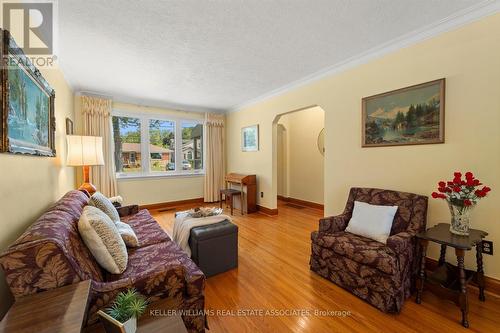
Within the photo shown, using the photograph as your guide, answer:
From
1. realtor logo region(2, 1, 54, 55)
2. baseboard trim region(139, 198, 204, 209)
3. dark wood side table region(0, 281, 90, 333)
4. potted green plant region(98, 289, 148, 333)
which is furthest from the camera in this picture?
baseboard trim region(139, 198, 204, 209)

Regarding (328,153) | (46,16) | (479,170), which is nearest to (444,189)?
(479,170)

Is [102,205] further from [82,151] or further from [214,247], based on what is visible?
[82,151]

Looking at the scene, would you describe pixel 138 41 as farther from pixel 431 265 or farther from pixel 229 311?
pixel 431 265

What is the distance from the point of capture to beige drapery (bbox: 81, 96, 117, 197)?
4.08 meters

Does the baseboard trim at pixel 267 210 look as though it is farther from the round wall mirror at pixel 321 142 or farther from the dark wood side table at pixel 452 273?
the dark wood side table at pixel 452 273

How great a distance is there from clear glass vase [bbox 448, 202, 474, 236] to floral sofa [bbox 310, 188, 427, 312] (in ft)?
0.75

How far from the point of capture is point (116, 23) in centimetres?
202

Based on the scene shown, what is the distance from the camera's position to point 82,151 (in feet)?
9.68

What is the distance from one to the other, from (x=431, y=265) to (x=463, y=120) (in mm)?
1484

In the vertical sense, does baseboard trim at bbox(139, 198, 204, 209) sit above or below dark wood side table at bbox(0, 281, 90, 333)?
below

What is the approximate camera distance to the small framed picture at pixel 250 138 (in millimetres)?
4742

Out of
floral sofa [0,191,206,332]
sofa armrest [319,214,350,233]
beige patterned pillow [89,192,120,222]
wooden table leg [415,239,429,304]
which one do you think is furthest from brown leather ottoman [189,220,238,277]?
wooden table leg [415,239,429,304]

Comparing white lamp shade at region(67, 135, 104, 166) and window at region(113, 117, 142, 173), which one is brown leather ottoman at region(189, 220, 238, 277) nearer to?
white lamp shade at region(67, 135, 104, 166)

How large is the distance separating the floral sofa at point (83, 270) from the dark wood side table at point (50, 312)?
64mm
